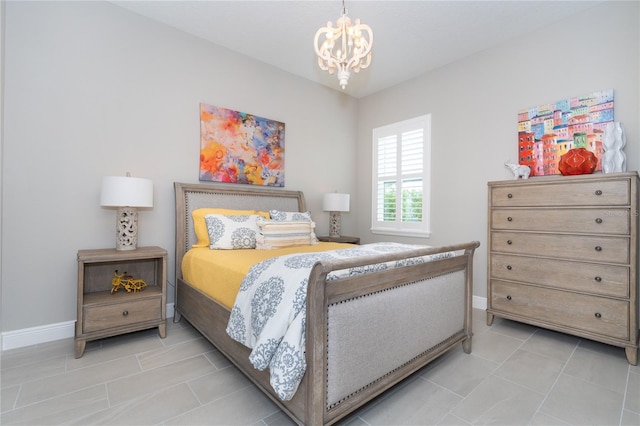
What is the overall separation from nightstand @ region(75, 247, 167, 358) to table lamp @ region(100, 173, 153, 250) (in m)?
0.12

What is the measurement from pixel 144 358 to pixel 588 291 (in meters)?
3.30

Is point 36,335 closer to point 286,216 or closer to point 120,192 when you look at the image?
point 120,192

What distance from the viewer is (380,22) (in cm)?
281

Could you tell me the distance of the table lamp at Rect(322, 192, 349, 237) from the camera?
3.93m

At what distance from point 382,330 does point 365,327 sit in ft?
0.46

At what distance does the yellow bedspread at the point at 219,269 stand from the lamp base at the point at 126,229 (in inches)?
17.9

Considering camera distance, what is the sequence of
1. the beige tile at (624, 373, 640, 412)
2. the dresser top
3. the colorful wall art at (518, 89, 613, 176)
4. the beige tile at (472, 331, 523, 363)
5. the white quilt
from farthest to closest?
1. the colorful wall art at (518, 89, 613, 176)
2. the beige tile at (472, 331, 523, 363)
3. the dresser top
4. the beige tile at (624, 373, 640, 412)
5. the white quilt

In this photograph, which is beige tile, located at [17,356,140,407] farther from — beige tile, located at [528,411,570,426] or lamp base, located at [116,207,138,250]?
beige tile, located at [528,411,570,426]

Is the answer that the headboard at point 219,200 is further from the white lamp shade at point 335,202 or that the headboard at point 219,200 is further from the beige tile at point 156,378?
the beige tile at point 156,378

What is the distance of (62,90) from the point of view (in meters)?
2.41

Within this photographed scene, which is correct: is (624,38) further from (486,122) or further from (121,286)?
(121,286)

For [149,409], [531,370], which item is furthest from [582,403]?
[149,409]

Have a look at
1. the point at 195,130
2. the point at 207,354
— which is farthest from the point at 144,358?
the point at 195,130

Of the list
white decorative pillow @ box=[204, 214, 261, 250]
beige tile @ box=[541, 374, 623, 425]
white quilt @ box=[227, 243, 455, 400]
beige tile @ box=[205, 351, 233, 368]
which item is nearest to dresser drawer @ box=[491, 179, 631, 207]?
beige tile @ box=[541, 374, 623, 425]
